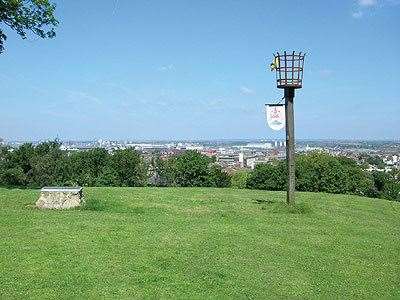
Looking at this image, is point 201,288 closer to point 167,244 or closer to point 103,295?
point 103,295

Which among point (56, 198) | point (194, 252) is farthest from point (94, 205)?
point (194, 252)

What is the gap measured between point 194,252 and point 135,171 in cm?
2682

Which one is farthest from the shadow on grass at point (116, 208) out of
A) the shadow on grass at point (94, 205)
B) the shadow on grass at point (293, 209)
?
the shadow on grass at point (293, 209)

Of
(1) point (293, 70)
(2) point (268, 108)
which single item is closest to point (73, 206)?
(2) point (268, 108)

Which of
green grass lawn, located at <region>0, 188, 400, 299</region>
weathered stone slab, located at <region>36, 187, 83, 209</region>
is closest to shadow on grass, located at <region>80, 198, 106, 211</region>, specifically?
green grass lawn, located at <region>0, 188, 400, 299</region>

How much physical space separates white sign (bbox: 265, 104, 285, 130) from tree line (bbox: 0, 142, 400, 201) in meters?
19.7

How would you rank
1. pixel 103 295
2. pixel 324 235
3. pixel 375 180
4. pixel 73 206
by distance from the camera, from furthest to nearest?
1. pixel 375 180
2. pixel 73 206
3. pixel 324 235
4. pixel 103 295

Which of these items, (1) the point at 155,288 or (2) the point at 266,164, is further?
(2) the point at 266,164

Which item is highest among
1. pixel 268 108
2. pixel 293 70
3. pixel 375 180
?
pixel 293 70

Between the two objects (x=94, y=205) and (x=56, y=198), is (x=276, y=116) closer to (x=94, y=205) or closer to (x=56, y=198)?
(x=94, y=205)

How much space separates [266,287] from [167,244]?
8.38ft

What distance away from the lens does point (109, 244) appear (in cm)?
847

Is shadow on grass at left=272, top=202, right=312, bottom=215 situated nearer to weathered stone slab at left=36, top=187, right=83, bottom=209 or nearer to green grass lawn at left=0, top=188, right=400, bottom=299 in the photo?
green grass lawn at left=0, top=188, right=400, bottom=299

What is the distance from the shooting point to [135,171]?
3459 cm
